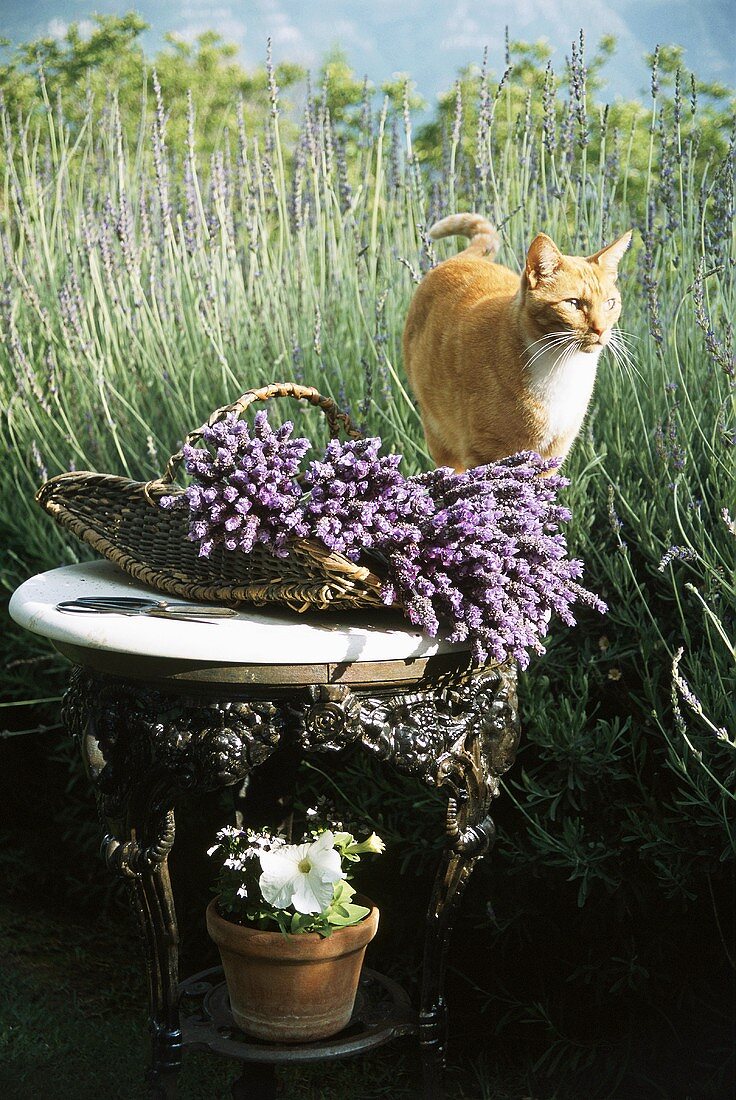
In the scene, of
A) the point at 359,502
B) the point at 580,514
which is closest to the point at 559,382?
the point at 580,514

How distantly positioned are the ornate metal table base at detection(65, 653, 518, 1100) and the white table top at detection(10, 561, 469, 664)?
0.04 metres

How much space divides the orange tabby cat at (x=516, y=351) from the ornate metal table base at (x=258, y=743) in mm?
423

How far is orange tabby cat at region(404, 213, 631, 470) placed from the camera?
1557 millimetres

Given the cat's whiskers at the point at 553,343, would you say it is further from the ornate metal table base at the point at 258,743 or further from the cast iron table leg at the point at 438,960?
the cast iron table leg at the point at 438,960

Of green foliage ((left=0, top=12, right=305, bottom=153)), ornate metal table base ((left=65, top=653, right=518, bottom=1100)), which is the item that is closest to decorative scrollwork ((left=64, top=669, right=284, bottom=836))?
ornate metal table base ((left=65, top=653, right=518, bottom=1100))

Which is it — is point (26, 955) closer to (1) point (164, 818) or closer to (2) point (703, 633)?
(1) point (164, 818)

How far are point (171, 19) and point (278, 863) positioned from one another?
3.77 m

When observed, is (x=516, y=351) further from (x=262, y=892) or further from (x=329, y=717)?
(x=262, y=892)

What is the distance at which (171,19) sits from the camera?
13.7 feet

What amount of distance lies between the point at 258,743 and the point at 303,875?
0.31m

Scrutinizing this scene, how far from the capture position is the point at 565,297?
1.55 meters

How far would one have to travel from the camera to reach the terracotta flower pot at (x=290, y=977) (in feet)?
4.82

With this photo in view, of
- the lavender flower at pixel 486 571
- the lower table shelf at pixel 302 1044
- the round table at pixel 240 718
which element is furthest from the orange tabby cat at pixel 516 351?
the lower table shelf at pixel 302 1044

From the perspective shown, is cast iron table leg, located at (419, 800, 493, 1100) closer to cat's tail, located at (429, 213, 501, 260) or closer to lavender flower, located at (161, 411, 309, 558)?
lavender flower, located at (161, 411, 309, 558)
